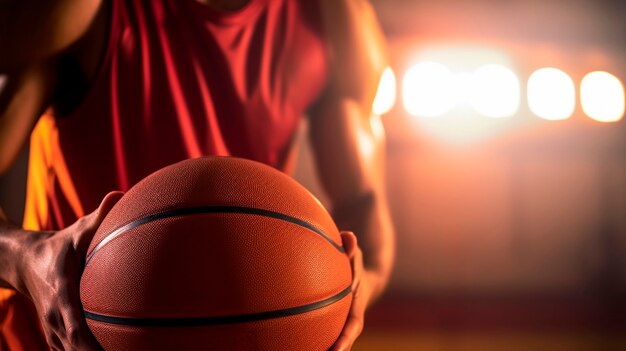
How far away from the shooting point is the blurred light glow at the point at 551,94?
6.75 ft

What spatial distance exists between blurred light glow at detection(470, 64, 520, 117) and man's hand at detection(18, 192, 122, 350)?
1849 millimetres

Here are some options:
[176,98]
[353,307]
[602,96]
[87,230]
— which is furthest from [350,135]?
[602,96]

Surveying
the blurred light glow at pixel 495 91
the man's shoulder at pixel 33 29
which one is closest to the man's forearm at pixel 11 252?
the man's shoulder at pixel 33 29

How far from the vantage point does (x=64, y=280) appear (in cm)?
43

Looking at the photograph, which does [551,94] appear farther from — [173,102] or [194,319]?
[194,319]

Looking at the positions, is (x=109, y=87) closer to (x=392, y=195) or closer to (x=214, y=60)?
(x=214, y=60)

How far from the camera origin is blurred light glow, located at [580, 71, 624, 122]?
6.89ft

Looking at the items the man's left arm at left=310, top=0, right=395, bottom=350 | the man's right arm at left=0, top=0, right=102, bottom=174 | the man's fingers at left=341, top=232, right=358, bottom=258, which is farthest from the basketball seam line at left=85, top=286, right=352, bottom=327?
the man's left arm at left=310, top=0, right=395, bottom=350

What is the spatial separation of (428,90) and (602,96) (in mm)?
800

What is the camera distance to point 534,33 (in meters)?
2.10

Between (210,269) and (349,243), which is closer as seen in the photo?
(210,269)

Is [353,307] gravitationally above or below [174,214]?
below

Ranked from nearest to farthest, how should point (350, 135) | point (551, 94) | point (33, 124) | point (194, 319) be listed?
point (194, 319) < point (33, 124) < point (350, 135) < point (551, 94)

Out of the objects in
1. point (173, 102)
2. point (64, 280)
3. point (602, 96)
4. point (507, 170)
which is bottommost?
point (507, 170)
